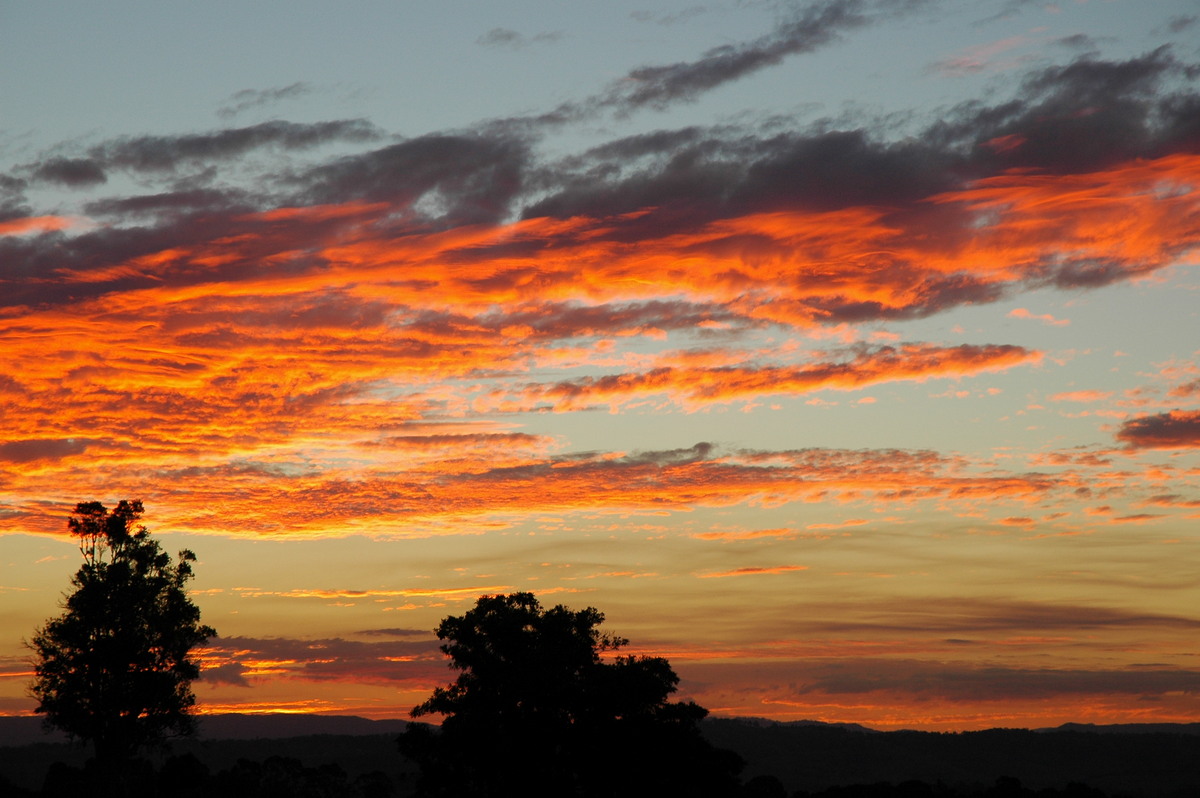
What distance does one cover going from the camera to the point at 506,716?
56750mm

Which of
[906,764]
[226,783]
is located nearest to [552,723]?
[226,783]

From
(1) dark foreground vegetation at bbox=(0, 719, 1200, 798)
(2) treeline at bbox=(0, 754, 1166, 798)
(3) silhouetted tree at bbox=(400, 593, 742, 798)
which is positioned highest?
(3) silhouetted tree at bbox=(400, 593, 742, 798)

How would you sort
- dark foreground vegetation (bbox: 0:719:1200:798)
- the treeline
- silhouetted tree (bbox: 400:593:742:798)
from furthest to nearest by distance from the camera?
dark foreground vegetation (bbox: 0:719:1200:798) → the treeline → silhouetted tree (bbox: 400:593:742:798)

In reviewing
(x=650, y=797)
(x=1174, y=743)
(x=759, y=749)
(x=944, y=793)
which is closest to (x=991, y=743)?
(x=1174, y=743)

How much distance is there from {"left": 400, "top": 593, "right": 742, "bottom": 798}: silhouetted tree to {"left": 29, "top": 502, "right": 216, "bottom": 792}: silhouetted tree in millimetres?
16209

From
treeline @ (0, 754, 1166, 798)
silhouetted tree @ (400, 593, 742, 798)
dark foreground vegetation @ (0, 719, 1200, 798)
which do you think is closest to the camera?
silhouetted tree @ (400, 593, 742, 798)

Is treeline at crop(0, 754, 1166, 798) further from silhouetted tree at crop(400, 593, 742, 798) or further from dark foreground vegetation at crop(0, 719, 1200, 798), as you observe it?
dark foreground vegetation at crop(0, 719, 1200, 798)

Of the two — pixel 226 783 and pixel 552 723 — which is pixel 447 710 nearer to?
pixel 552 723

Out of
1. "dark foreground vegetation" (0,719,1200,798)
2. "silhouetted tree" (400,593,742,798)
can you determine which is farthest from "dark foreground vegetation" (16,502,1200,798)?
"dark foreground vegetation" (0,719,1200,798)

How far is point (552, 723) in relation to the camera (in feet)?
185

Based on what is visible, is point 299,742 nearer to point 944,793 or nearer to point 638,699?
point 944,793

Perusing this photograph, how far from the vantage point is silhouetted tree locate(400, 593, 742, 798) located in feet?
182

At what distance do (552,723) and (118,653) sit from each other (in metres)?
25.8

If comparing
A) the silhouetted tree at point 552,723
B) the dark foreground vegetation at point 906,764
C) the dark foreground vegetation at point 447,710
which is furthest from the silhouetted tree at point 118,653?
the dark foreground vegetation at point 906,764
